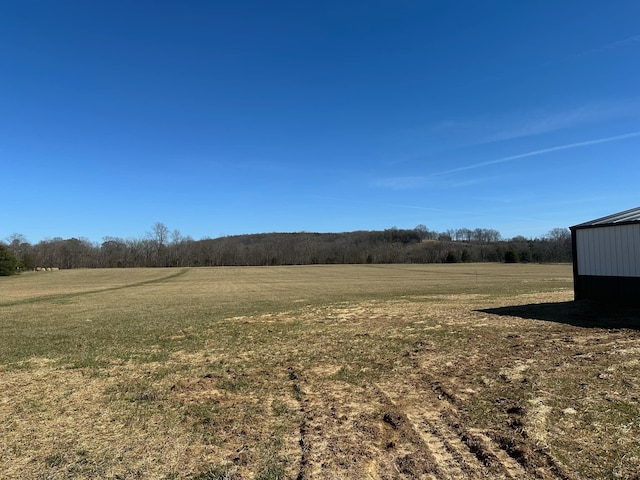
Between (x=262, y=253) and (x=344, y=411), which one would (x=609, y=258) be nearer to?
(x=344, y=411)

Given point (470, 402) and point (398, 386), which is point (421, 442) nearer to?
point (470, 402)

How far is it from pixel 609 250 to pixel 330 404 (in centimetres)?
1494

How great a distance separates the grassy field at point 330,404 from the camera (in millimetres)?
4461

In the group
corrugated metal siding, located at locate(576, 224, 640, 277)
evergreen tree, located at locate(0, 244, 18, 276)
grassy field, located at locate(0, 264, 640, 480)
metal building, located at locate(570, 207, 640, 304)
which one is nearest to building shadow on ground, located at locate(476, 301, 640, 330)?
grassy field, located at locate(0, 264, 640, 480)

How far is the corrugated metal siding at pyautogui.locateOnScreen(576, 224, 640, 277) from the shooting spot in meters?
15.2

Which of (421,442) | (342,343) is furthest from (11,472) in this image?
(342,343)

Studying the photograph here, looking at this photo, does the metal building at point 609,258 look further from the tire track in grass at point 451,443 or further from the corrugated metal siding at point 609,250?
the tire track in grass at point 451,443

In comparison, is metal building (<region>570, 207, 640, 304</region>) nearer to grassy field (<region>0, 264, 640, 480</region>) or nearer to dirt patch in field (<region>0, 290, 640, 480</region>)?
grassy field (<region>0, 264, 640, 480</region>)

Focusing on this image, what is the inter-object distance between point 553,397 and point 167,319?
576 inches

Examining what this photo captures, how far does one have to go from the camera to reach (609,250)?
16297 millimetres

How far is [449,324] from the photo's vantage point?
13.7m

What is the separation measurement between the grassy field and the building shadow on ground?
0.73 feet

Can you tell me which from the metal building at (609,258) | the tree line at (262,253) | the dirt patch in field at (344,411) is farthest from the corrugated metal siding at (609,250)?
the tree line at (262,253)

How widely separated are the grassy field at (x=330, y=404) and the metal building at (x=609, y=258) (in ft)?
10.6
